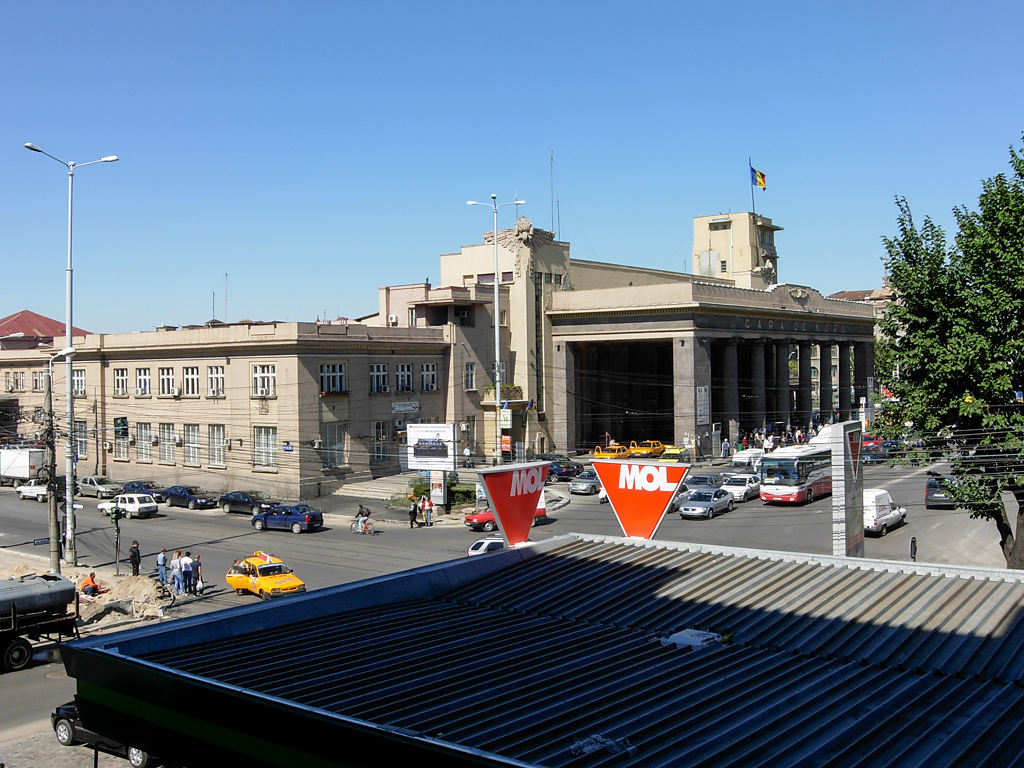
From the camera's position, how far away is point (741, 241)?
8756 cm

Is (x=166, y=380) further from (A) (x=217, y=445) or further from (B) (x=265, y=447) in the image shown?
(B) (x=265, y=447)

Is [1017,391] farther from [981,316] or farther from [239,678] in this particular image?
[239,678]

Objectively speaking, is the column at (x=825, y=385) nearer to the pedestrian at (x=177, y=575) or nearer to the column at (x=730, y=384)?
the column at (x=730, y=384)

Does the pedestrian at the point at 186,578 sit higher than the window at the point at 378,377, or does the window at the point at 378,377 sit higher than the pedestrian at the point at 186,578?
the window at the point at 378,377

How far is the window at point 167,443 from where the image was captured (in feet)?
176

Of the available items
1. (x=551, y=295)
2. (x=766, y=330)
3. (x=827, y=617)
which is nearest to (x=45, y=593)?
(x=827, y=617)

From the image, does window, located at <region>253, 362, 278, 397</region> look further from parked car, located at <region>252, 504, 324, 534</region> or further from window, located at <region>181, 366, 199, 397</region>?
parked car, located at <region>252, 504, 324, 534</region>

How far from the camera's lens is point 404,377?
54.0 metres

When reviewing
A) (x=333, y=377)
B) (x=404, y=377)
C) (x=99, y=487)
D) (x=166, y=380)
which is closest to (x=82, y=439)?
(x=99, y=487)

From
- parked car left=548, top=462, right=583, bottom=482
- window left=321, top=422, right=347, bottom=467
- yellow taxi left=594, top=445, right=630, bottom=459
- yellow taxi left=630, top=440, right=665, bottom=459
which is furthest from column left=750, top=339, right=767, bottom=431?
Result: window left=321, top=422, right=347, bottom=467

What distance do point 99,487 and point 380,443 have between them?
16.1 meters

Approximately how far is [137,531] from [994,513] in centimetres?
3540

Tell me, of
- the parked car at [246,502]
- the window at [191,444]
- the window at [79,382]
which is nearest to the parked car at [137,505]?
the parked car at [246,502]

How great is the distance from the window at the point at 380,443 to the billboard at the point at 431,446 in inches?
244
